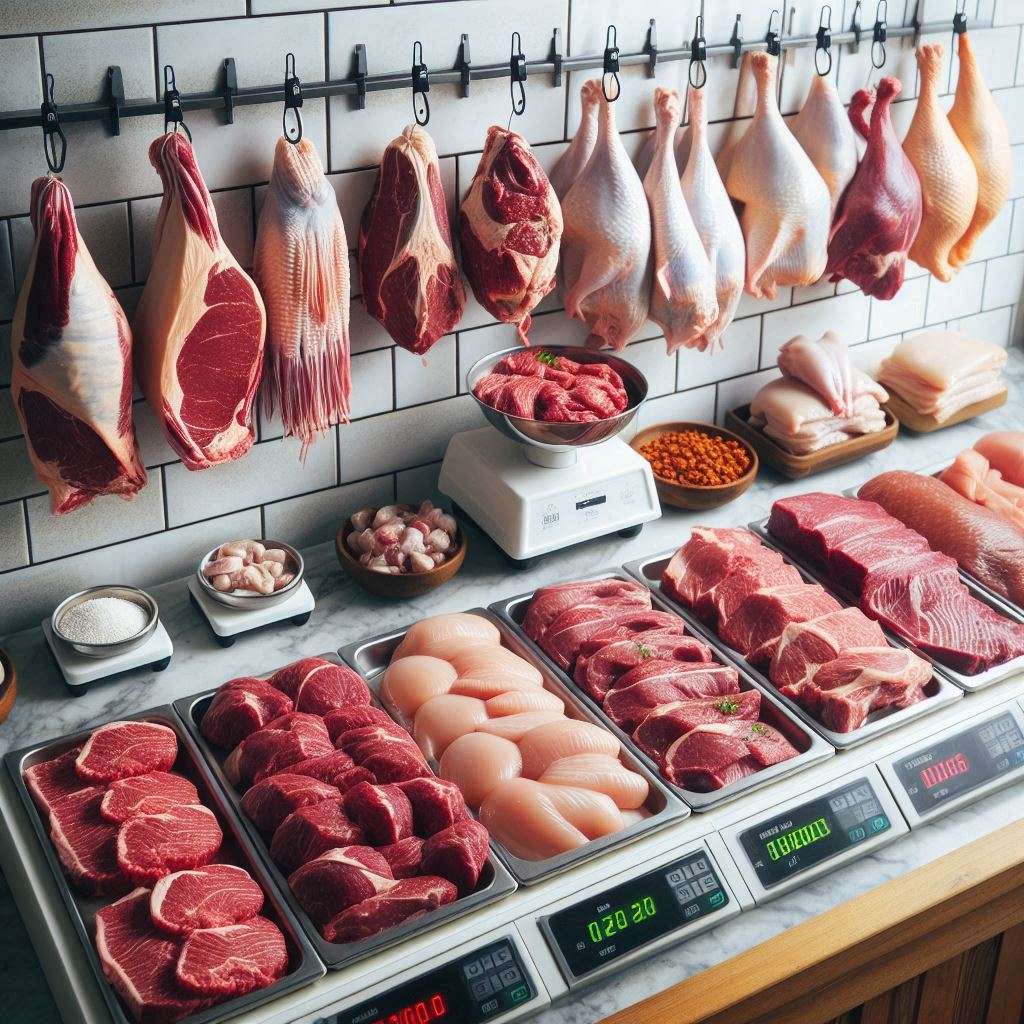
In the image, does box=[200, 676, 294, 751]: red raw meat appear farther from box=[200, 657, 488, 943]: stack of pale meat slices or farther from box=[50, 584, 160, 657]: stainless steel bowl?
box=[50, 584, 160, 657]: stainless steel bowl

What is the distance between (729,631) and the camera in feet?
6.48

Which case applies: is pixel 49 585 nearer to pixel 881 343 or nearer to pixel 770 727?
pixel 770 727

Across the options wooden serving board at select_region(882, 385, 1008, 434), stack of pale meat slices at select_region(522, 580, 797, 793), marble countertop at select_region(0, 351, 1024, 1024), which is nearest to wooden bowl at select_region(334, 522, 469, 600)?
marble countertop at select_region(0, 351, 1024, 1024)

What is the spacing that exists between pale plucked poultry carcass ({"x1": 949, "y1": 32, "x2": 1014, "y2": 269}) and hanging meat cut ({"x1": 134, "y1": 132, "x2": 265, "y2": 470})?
138cm

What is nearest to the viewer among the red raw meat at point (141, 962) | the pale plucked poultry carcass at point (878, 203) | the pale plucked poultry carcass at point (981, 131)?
the red raw meat at point (141, 962)

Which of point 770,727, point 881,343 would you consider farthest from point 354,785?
point 881,343

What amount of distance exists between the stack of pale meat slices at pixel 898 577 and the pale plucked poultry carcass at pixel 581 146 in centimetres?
63

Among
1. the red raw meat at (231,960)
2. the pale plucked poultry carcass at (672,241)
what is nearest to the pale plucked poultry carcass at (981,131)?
the pale plucked poultry carcass at (672,241)

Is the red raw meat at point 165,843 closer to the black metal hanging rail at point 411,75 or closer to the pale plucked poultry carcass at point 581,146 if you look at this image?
the black metal hanging rail at point 411,75

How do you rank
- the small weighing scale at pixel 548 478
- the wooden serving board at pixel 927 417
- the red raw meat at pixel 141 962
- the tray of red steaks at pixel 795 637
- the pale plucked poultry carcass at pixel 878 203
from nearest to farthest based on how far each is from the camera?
1. the red raw meat at pixel 141 962
2. the tray of red steaks at pixel 795 637
3. the small weighing scale at pixel 548 478
4. the pale plucked poultry carcass at pixel 878 203
5. the wooden serving board at pixel 927 417

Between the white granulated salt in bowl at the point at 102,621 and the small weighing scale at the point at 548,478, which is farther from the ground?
the small weighing scale at the point at 548,478

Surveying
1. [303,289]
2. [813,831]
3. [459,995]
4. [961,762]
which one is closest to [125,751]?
[459,995]

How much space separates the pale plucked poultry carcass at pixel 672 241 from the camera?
2.07m

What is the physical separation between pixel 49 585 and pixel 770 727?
107 centimetres
